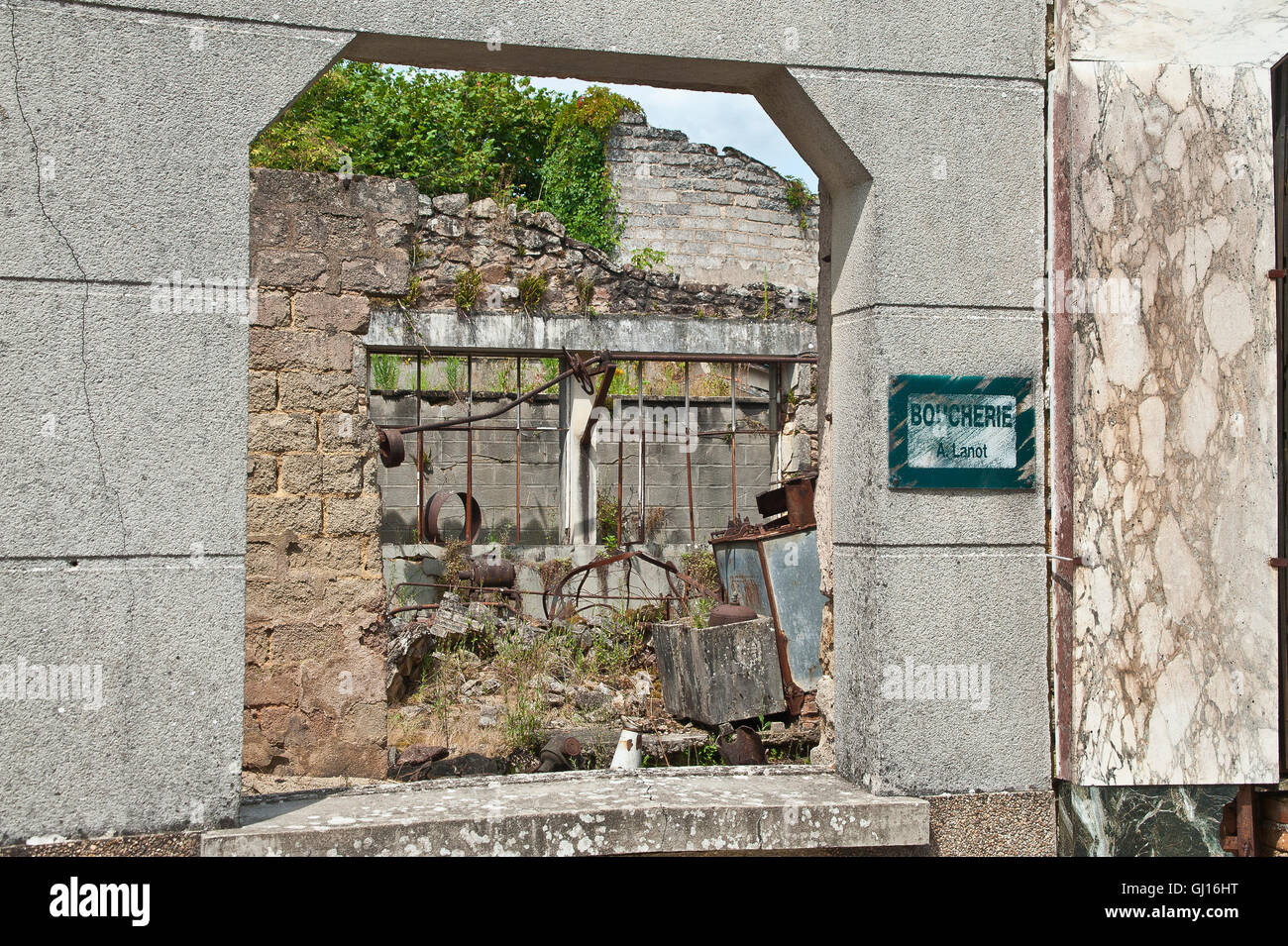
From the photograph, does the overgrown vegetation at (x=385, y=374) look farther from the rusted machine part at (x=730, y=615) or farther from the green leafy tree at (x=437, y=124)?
the rusted machine part at (x=730, y=615)

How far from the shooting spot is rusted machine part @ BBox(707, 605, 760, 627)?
688cm

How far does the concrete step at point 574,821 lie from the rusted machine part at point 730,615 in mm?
3174

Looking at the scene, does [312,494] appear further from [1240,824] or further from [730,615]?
[1240,824]

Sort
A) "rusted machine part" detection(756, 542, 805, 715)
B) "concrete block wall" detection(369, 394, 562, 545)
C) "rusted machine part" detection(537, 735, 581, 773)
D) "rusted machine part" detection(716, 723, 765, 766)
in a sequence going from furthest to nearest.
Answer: "concrete block wall" detection(369, 394, 562, 545) → "rusted machine part" detection(756, 542, 805, 715) → "rusted machine part" detection(716, 723, 765, 766) → "rusted machine part" detection(537, 735, 581, 773)

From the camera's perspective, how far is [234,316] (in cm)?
325

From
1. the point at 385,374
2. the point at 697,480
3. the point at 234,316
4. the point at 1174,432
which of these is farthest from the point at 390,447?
the point at 385,374

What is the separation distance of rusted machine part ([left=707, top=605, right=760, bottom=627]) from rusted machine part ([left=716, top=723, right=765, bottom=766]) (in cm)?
69

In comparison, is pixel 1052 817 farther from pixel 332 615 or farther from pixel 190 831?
pixel 332 615

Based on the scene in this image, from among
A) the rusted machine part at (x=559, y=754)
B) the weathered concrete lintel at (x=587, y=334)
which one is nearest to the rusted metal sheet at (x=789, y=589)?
the rusted machine part at (x=559, y=754)

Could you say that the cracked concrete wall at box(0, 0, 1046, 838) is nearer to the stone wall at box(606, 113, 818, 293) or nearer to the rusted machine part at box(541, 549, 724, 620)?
the rusted machine part at box(541, 549, 724, 620)

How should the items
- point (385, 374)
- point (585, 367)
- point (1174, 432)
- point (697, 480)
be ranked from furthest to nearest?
point (385, 374), point (697, 480), point (585, 367), point (1174, 432)

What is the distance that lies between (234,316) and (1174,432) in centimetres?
296

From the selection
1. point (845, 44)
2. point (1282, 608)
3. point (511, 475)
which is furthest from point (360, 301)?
point (511, 475)

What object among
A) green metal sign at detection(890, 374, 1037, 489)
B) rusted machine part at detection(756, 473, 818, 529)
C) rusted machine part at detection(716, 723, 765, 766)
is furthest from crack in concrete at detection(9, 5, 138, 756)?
rusted machine part at detection(756, 473, 818, 529)
